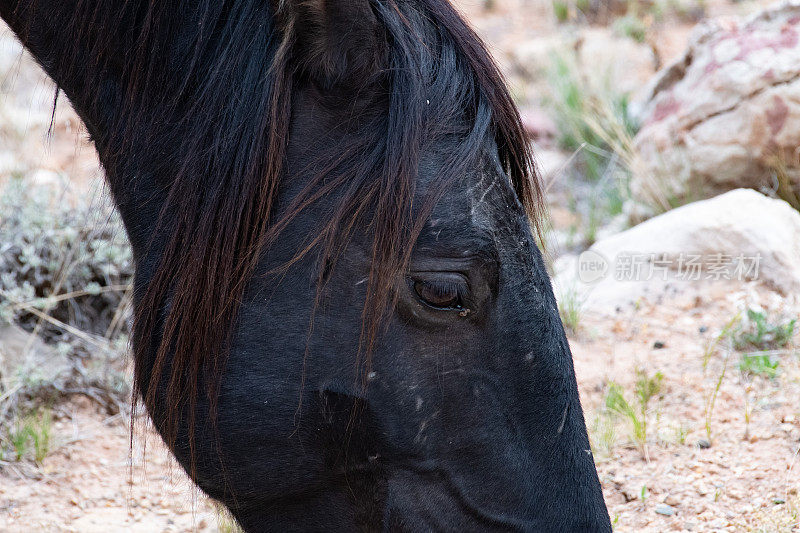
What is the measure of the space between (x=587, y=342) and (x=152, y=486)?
1.93 meters

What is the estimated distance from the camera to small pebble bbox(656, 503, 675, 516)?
2373 millimetres

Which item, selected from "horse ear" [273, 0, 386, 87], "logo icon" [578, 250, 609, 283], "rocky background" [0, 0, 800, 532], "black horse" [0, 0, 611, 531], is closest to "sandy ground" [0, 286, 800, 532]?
"rocky background" [0, 0, 800, 532]

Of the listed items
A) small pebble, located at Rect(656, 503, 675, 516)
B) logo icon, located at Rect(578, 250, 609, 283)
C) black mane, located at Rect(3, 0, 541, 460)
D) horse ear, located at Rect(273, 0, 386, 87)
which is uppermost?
horse ear, located at Rect(273, 0, 386, 87)

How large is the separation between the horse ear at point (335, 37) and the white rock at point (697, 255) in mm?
2266

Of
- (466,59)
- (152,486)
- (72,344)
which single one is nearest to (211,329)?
(466,59)

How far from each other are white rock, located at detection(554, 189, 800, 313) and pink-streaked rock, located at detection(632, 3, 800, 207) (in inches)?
17.3

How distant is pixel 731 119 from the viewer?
13.9ft

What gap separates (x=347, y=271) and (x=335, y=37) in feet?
1.47

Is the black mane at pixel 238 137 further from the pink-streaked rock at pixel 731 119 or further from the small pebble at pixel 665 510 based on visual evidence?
the pink-streaked rock at pixel 731 119

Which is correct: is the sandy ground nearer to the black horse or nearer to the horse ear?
the black horse

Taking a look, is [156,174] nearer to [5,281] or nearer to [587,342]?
[5,281]

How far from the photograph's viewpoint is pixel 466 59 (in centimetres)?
163

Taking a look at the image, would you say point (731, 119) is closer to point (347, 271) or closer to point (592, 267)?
point (592, 267)

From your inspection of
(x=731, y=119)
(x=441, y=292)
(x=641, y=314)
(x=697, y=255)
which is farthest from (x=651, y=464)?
(x=731, y=119)
